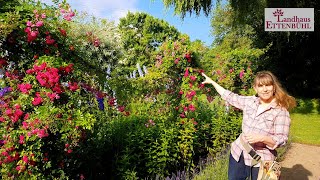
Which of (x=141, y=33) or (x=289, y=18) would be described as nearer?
(x=289, y=18)

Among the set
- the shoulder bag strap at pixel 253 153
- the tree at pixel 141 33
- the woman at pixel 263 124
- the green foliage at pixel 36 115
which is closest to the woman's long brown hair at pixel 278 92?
the woman at pixel 263 124

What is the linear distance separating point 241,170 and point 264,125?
19.9 inches

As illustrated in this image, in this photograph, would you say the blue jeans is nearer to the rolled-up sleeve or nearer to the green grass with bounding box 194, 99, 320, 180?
the rolled-up sleeve

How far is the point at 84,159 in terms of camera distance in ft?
12.4

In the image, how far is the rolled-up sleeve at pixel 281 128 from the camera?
2617mm

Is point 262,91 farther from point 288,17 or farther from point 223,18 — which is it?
point 223,18

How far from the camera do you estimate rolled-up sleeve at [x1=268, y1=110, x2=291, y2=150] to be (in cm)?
262

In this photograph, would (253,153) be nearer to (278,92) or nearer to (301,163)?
(278,92)

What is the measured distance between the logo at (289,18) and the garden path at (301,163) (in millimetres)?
4986

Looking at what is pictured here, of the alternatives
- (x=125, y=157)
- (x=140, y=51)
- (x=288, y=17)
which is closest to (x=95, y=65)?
(x=125, y=157)

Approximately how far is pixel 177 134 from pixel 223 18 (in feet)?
78.5

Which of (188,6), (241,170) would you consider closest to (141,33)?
(188,6)

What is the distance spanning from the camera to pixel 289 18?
1098cm

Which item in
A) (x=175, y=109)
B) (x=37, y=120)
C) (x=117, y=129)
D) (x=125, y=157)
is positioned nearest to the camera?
(x=37, y=120)
